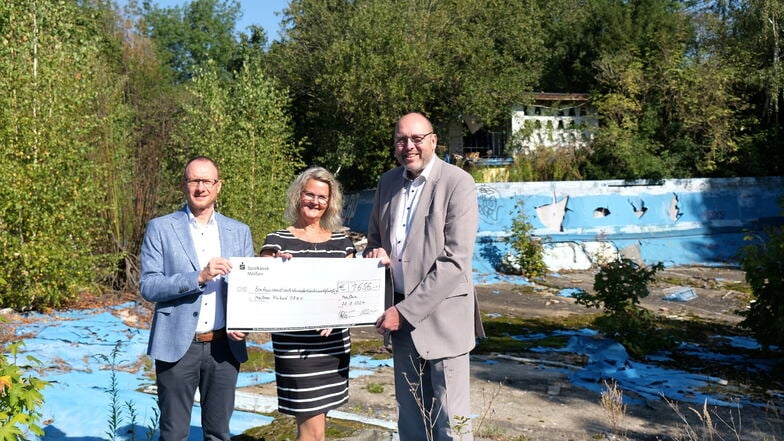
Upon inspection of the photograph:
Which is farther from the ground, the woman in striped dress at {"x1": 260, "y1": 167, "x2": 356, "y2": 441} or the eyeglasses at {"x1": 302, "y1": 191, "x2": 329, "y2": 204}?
the eyeglasses at {"x1": 302, "y1": 191, "x2": 329, "y2": 204}

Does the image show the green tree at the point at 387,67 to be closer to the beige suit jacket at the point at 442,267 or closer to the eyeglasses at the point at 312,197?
the eyeglasses at the point at 312,197

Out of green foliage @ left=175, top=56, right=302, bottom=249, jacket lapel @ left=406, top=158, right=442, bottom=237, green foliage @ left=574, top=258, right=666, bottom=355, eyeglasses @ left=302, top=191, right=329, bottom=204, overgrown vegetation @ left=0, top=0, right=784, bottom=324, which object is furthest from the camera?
green foliage @ left=175, top=56, right=302, bottom=249

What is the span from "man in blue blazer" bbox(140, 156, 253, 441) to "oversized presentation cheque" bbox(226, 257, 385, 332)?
129mm

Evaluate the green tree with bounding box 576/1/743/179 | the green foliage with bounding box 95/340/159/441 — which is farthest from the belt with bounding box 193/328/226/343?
the green tree with bounding box 576/1/743/179

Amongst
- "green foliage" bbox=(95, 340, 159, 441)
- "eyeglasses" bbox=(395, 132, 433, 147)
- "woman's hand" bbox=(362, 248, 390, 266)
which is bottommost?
"green foliage" bbox=(95, 340, 159, 441)

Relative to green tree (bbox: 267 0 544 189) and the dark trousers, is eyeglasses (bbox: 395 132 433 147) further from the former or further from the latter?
green tree (bbox: 267 0 544 189)

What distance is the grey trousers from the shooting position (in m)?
3.47

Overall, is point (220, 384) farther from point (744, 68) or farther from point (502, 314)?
point (744, 68)

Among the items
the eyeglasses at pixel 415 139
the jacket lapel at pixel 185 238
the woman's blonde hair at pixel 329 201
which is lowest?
the jacket lapel at pixel 185 238

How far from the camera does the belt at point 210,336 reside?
3424mm

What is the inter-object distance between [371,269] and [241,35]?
1118 inches

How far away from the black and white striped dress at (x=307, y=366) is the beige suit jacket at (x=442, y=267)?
1.64 feet

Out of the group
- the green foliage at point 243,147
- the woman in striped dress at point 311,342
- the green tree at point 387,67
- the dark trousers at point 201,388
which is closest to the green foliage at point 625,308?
the woman in striped dress at point 311,342

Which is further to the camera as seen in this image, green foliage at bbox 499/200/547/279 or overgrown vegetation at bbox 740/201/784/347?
green foliage at bbox 499/200/547/279
